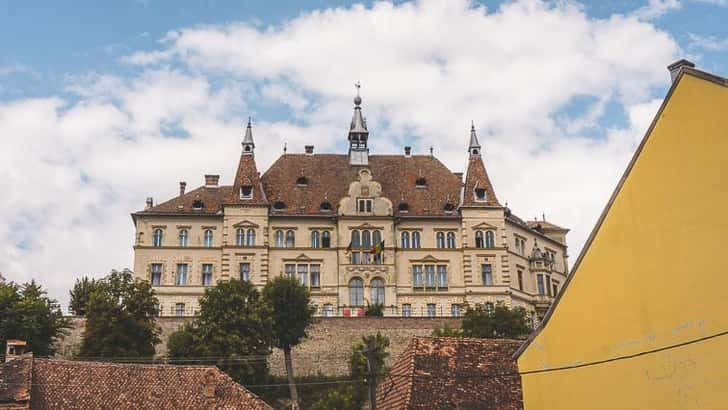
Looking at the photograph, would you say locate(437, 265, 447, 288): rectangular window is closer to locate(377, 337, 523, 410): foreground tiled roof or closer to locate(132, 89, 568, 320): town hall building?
locate(132, 89, 568, 320): town hall building

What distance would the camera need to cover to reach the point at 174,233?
74.3 m

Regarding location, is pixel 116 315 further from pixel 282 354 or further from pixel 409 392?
pixel 409 392

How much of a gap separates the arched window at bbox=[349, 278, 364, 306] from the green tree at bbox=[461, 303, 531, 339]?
15747mm

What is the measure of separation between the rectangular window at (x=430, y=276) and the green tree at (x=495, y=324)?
14.7 meters

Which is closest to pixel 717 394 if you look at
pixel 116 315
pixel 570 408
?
pixel 570 408

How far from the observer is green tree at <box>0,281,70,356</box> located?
5359cm

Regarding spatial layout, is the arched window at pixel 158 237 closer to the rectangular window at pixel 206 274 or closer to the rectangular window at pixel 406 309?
the rectangular window at pixel 206 274

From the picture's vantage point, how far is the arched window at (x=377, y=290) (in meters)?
73.7

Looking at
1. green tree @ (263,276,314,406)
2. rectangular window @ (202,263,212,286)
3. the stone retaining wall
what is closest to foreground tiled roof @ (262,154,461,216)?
rectangular window @ (202,263,212,286)

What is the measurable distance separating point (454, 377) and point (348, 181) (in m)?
51.6

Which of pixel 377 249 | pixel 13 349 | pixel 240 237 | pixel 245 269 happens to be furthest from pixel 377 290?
pixel 13 349

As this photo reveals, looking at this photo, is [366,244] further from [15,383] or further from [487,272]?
[15,383]

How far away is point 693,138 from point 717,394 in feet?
19.0

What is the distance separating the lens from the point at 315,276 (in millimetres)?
74250
